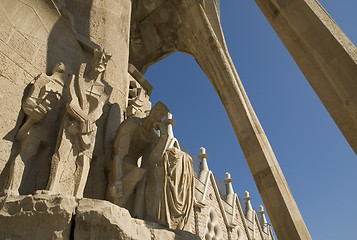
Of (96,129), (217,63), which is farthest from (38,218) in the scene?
(217,63)

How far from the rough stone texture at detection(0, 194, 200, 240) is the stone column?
2627 millimetres

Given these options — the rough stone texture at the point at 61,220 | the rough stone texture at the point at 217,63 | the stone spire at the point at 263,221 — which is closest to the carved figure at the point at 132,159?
the rough stone texture at the point at 61,220

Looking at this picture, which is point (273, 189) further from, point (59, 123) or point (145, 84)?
point (59, 123)

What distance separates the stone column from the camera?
144 inches

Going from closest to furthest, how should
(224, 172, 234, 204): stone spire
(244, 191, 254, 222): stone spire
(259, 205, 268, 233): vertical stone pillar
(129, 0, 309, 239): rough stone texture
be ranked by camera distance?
1. (129, 0, 309, 239): rough stone texture
2. (224, 172, 234, 204): stone spire
3. (244, 191, 254, 222): stone spire
4. (259, 205, 268, 233): vertical stone pillar

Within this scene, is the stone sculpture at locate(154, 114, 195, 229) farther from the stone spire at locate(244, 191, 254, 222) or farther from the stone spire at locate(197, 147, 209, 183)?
the stone spire at locate(244, 191, 254, 222)

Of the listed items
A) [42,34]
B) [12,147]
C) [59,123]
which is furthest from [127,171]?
[42,34]

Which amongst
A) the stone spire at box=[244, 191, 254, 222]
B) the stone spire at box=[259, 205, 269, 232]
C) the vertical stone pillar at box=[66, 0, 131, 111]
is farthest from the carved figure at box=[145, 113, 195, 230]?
the stone spire at box=[259, 205, 269, 232]

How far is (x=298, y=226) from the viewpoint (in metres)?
4.95

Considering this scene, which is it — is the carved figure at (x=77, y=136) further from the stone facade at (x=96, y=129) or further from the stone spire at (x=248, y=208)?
the stone spire at (x=248, y=208)

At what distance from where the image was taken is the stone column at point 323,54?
3658 millimetres

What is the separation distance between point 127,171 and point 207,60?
4.71 m

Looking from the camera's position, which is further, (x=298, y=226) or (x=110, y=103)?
(x=298, y=226)

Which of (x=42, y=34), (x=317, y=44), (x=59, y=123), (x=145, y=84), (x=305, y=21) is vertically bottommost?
(x=59, y=123)
